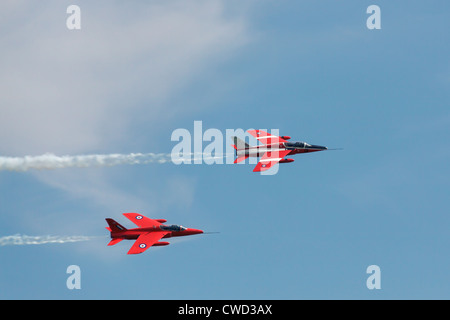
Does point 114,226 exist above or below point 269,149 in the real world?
below

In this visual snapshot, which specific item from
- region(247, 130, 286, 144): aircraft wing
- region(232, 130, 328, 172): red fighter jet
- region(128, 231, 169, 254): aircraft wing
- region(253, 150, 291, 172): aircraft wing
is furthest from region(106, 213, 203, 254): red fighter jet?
region(247, 130, 286, 144): aircraft wing

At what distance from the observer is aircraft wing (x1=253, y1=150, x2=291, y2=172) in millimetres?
133250

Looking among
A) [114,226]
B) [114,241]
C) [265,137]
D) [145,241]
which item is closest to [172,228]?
[145,241]

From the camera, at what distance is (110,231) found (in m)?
126

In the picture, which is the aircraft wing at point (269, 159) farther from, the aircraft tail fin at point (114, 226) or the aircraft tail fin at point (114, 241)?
the aircraft tail fin at point (114, 241)

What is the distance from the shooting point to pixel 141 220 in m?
128

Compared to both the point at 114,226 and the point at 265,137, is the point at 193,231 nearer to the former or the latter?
the point at 114,226

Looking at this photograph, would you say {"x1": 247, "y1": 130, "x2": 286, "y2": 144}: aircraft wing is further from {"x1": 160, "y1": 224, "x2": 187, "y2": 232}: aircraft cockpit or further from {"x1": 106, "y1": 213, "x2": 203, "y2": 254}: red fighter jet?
{"x1": 160, "y1": 224, "x2": 187, "y2": 232}: aircraft cockpit

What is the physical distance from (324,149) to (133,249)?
42.8m

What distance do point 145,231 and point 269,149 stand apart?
2847cm

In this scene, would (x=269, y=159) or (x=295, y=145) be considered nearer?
(x=269, y=159)

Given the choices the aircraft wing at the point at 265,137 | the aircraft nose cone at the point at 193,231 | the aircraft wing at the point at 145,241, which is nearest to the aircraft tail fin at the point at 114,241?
the aircraft wing at the point at 145,241

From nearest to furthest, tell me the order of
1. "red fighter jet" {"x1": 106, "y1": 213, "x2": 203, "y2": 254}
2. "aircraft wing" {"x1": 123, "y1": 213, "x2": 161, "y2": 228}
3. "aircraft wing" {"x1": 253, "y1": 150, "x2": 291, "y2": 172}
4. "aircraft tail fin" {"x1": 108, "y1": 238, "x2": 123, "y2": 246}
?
"red fighter jet" {"x1": 106, "y1": 213, "x2": 203, "y2": 254}, "aircraft tail fin" {"x1": 108, "y1": 238, "x2": 123, "y2": 246}, "aircraft wing" {"x1": 123, "y1": 213, "x2": 161, "y2": 228}, "aircraft wing" {"x1": 253, "y1": 150, "x2": 291, "y2": 172}
